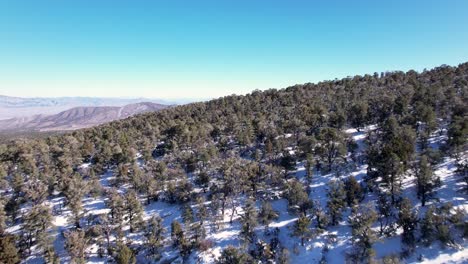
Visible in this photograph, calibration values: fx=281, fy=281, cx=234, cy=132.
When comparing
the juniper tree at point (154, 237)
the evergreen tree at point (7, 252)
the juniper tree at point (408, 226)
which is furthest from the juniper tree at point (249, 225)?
the evergreen tree at point (7, 252)

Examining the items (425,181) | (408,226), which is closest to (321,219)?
(408,226)

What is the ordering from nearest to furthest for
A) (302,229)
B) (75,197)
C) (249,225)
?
(302,229), (249,225), (75,197)

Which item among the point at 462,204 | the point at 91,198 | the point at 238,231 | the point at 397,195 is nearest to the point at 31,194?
the point at 91,198

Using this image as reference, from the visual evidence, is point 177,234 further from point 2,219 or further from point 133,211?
point 2,219

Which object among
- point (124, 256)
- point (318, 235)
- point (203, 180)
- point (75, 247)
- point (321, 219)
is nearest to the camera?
point (124, 256)

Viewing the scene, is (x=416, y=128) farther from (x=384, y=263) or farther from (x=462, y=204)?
(x=384, y=263)
